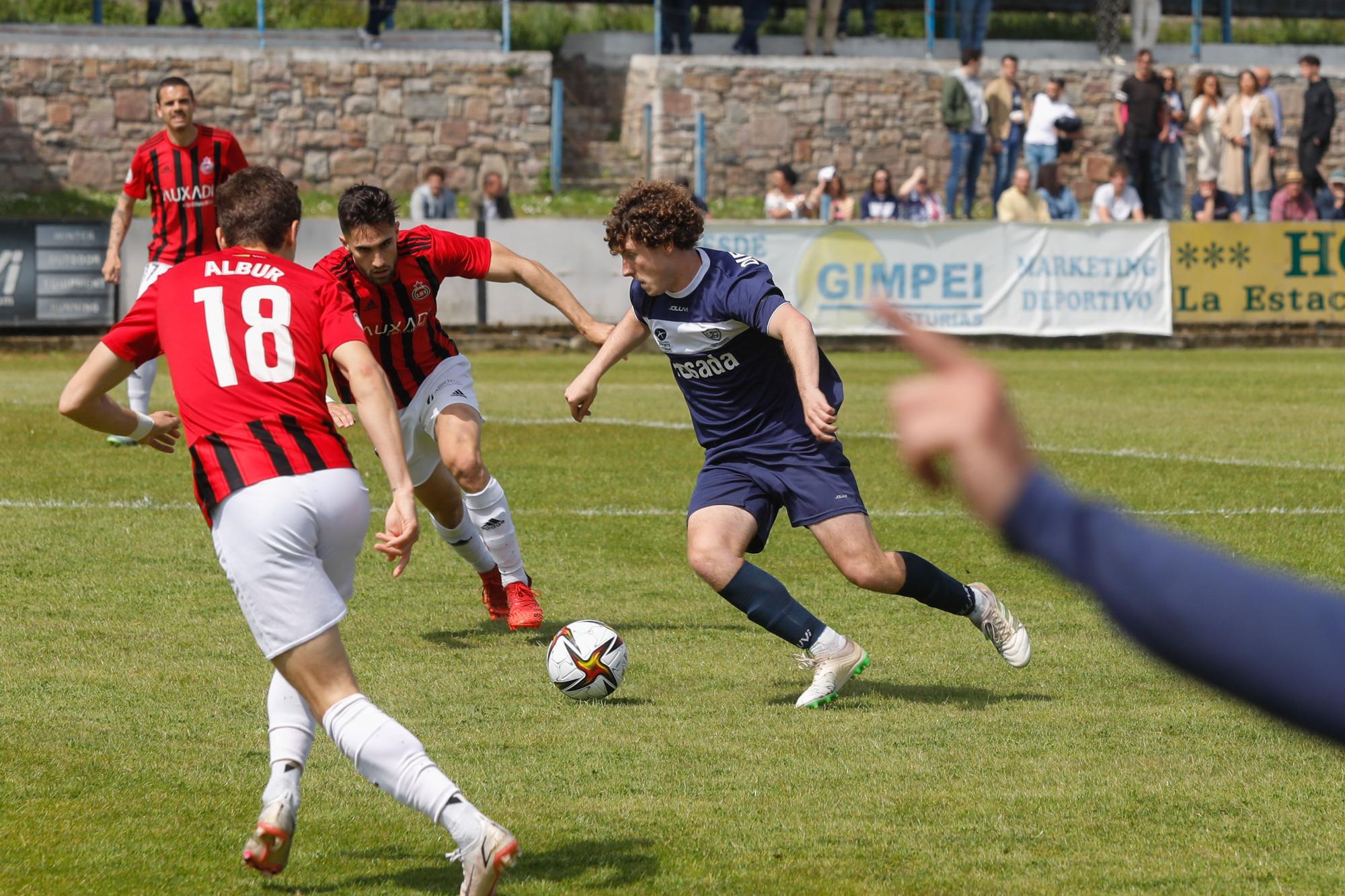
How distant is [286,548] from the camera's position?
407 cm

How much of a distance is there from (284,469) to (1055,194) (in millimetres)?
21364

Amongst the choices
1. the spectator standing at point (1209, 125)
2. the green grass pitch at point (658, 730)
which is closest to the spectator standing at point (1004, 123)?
the spectator standing at point (1209, 125)

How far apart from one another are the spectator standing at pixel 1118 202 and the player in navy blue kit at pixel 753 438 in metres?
18.1

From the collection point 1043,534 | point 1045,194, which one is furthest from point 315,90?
point 1043,534

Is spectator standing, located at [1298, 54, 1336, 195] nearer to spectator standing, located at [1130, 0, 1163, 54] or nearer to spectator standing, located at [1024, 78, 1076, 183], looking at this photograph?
spectator standing, located at [1024, 78, 1076, 183]

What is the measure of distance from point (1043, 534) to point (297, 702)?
296 cm

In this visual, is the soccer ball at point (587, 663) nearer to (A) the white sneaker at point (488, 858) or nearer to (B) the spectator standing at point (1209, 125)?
(A) the white sneaker at point (488, 858)

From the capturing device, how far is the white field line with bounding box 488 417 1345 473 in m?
12.0

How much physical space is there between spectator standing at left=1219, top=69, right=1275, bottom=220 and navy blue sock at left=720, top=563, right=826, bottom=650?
69.8ft

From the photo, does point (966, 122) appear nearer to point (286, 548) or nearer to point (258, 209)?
point (258, 209)

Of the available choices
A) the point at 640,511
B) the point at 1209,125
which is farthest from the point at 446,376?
the point at 1209,125

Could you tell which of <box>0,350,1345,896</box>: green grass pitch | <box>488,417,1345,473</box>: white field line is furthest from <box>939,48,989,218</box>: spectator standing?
<box>0,350,1345,896</box>: green grass pitch

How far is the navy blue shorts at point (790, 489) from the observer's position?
6.20 meters

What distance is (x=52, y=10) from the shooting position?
2914cm
